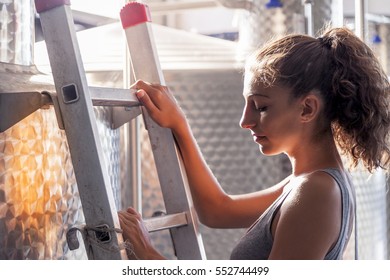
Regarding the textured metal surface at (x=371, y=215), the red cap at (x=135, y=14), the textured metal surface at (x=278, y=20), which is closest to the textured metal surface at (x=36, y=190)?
the red cap at (x=135, y=14)

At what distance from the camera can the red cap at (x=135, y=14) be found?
1.33 meters

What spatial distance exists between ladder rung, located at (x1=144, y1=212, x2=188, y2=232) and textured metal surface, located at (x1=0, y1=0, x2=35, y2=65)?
0.38 metres

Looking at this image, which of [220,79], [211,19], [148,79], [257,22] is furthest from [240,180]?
[211,19]

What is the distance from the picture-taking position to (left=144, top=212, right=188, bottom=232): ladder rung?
1249 mm

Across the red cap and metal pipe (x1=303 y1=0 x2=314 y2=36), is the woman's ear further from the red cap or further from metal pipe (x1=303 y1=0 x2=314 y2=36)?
metal pipe (x1=303 y1=0 x2=314 y2=36)

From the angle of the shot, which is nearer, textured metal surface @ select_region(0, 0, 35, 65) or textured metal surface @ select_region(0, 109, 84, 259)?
textured metal surface @ select_region(0, 109, 84, 259)

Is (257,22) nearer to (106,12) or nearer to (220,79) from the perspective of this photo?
(220,79)

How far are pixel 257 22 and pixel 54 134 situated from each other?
2.92ft

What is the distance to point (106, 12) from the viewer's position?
2.18m

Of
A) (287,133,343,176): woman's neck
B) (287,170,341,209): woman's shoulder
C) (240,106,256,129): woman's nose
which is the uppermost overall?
(240,106,256,129): woman's nose

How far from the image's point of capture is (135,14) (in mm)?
1334

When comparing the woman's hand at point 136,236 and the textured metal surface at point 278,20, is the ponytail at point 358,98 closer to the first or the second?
the woman's hand at point 136,236

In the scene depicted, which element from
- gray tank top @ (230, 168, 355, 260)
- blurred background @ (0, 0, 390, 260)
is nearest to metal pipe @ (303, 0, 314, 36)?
blurred background @ (0, 0, 390, 260)

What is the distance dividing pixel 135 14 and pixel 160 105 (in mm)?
188
